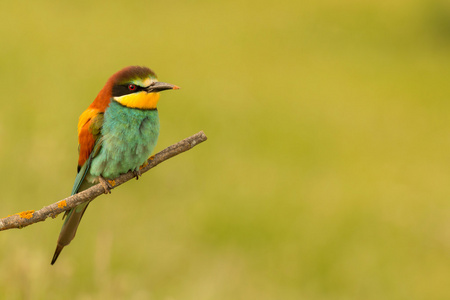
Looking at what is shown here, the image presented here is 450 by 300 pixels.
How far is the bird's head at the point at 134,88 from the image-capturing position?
193 centimetres

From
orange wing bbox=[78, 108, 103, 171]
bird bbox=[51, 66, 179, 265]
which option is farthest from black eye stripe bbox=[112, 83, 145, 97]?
orange wing bbox=[78, 108, 103, 171]

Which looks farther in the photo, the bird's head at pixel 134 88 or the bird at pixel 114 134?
the bird at pixel 114 134

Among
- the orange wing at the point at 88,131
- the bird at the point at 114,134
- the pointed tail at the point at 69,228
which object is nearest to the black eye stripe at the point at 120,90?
the bird at the point at 114,134

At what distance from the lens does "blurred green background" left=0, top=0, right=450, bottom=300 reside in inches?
162

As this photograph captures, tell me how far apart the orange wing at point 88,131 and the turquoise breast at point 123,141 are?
3cm

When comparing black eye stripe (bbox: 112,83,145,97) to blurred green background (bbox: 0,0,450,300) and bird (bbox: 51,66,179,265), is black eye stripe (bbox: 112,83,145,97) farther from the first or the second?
blurred green background (bbox: 0,0,450,300)

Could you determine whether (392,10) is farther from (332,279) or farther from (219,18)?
(332,279)

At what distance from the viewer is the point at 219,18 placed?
13.4m

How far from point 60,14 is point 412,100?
715cm

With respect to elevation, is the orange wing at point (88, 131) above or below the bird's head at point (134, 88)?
below

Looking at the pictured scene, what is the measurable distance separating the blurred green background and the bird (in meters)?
0.35

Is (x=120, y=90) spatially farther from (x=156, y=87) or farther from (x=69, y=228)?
(x=69, y=228)

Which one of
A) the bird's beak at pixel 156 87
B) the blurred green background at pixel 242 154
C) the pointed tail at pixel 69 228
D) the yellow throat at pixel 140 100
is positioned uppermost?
the bird's beak at pixel 156 87

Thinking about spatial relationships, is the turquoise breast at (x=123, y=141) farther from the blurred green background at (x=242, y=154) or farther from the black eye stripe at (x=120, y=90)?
the blurred green background at (x=242, y=154)
